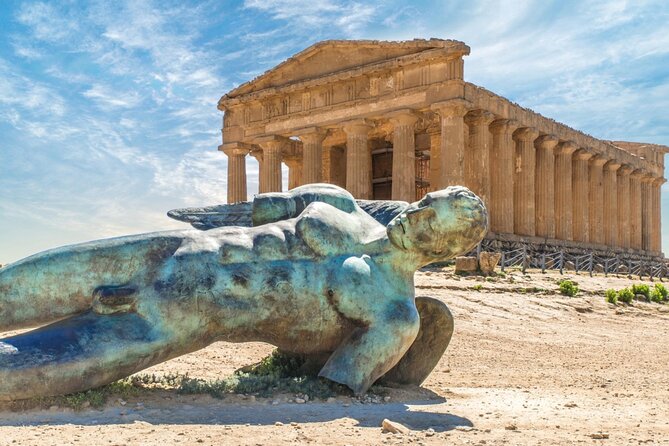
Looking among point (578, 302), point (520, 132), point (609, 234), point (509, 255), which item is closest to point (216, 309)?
point (578, 302)

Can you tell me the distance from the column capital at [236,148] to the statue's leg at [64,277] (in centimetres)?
3543

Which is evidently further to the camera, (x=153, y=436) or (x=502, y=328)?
(x=502, y=328)

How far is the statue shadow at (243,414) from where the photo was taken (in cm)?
480

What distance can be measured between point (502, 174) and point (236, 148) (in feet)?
46.4

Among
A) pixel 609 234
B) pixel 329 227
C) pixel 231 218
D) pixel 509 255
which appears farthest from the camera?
pixel 609 234

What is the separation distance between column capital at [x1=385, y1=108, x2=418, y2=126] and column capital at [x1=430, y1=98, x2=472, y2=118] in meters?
1.26

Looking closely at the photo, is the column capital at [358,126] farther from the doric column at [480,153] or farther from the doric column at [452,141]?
the doric column at [480,153]

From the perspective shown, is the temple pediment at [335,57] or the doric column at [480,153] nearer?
the temple pediment at [335,57]

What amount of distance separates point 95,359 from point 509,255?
27844 millimetres

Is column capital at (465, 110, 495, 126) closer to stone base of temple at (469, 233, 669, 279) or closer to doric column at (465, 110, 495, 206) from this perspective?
doric column at (465, 110, 495, 206)

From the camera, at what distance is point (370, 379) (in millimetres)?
Answer: 5691

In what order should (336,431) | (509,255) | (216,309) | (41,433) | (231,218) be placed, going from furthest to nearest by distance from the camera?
1. (509,255)
2. (231,218)
3. (216,309)
4. (336,431)
5. (41,433)

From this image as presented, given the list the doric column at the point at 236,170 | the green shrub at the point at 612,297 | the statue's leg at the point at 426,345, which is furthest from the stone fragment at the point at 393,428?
the doric column at the point at 236,170

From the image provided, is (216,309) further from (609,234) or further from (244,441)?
(609,234)
